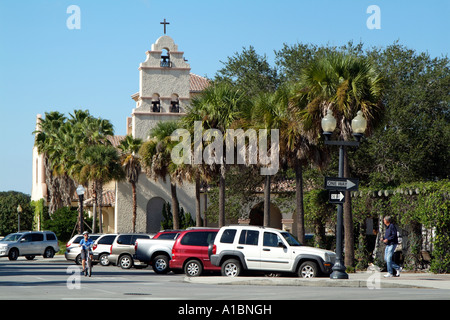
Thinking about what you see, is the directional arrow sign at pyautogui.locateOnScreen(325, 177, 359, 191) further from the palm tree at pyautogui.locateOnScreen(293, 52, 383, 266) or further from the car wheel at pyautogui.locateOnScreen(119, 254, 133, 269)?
the car wheel at pyautogui.locateOnScreen(119, 254, 133, 269)

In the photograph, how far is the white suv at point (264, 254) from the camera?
22141 millimetres

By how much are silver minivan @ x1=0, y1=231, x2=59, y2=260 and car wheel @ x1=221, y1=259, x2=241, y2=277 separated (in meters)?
21.8

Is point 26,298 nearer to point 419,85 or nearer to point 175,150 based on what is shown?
point 175,150

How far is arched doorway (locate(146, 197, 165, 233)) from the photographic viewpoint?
2110 inches

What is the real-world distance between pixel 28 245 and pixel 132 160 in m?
11.2

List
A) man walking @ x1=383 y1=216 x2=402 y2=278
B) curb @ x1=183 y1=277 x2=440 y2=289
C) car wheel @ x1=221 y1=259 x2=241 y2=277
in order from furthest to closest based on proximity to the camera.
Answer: car wheel @ x1=221 y1=259 x2=241 y2=277
man walking @ x1=383 y1=216 x2=402 y2=278
curb @ x1=183 y1=277 x2=440 y2=289

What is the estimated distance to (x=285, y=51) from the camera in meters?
42.2

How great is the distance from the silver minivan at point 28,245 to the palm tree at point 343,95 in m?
21.1

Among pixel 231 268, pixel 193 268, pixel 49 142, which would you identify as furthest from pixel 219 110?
pixel 49 142

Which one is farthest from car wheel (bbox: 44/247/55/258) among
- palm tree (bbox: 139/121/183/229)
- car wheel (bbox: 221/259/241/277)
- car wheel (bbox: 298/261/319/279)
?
car wheel (bbox: 298/261/319/279)

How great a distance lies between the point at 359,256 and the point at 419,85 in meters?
11.9

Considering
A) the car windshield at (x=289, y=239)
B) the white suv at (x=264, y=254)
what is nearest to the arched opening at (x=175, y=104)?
the white suv at (x=264, y=254)
